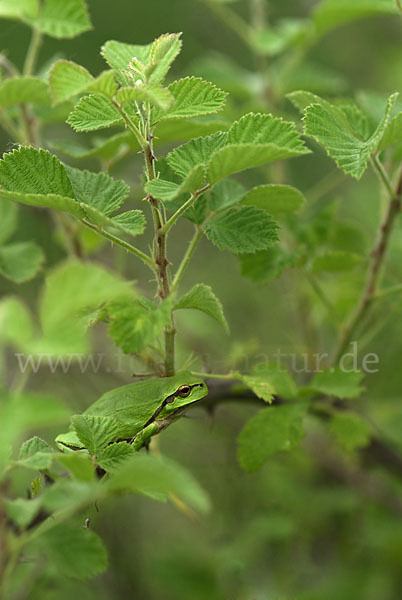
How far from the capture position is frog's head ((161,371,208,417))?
797 mm

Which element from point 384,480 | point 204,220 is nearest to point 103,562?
point 204,220

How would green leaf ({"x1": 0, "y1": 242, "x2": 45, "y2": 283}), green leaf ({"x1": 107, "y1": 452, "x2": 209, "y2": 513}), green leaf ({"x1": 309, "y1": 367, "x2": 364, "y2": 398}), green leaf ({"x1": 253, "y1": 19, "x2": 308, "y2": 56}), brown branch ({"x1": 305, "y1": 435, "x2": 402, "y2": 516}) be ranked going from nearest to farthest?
green leaf ({"x1": 107, "y1": 452, "x2": 209, "y2": 513})
green leaf ({"x1": 309, "y1": 367, "x2": 364, "y2": 398})
green leaf ({"x1": 0, "y1": 242, "x2": 45, "y2": 283})
green leaf ({"x1": 253, "y1": 19, "x2": 308, "y2": 56})
brown branch ({"x1": 305, "y1": 435, "x2": 402, "y2": 516})

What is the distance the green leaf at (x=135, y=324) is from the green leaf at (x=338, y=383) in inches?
14.6

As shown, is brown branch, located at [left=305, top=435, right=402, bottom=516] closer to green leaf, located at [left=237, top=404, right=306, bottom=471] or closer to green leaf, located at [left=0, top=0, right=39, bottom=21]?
green leaf, located at [left=237, top=404, right=306, bottom=471]

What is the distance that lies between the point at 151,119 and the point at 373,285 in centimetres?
49

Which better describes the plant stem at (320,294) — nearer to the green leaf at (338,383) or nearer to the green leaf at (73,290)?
the green leaf at (338,383)


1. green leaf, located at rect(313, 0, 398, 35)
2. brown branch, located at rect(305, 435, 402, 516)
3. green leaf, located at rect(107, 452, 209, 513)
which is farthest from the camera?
brown branch, located at rect(305, 435, 402, 516)

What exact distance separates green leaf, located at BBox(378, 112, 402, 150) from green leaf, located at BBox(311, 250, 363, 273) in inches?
10.9

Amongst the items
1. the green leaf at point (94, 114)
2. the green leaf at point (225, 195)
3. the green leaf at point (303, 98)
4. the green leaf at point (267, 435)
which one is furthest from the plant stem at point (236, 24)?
the green leaf at point (267, 435)

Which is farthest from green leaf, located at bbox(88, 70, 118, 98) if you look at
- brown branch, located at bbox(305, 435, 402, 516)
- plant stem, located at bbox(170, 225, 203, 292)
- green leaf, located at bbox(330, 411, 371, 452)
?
brown branch, located at bbox(305, 435, 402, 516)

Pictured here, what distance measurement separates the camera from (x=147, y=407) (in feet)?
2.63

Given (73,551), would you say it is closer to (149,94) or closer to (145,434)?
(145,434)

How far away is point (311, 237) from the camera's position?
1153 millimetres

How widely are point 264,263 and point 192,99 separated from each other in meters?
0.37
